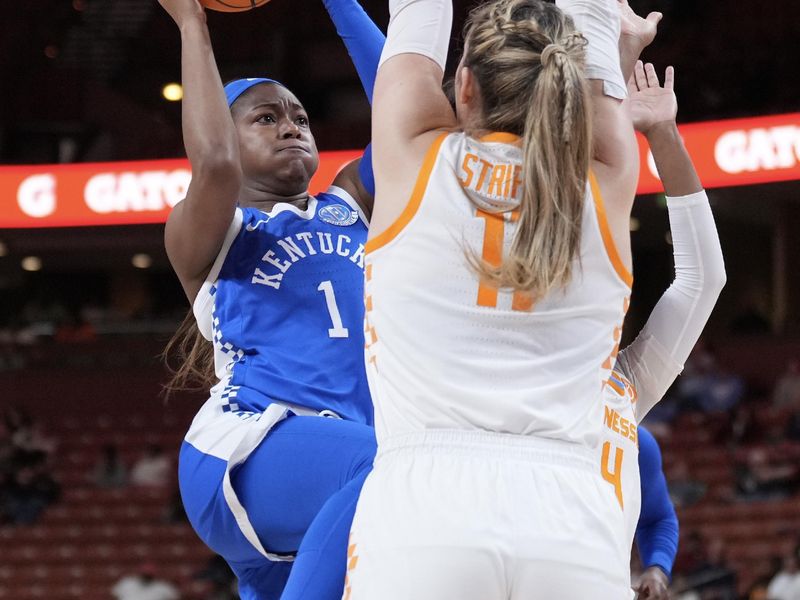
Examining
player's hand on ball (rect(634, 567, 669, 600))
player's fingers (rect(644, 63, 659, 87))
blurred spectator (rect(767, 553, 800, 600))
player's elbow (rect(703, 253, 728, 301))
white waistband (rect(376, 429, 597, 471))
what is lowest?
blurred spectator (rect(767, 553, 800, 600))

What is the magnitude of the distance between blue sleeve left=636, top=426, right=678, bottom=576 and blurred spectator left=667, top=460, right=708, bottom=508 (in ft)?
25.4

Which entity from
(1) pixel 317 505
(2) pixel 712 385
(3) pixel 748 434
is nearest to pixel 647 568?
(1) pixel 317 505

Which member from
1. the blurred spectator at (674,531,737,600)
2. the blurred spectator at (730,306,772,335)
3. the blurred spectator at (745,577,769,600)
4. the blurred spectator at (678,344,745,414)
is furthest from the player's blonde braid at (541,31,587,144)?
the blurred spectator at (730,306,772,335)

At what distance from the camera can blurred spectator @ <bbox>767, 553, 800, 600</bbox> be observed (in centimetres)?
813

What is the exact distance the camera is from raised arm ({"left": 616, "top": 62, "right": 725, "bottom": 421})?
2545 mm

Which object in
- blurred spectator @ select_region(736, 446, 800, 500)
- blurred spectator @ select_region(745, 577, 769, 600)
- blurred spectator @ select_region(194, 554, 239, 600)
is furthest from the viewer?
blurred spectator @ select_region(736, 446, 800, 500)

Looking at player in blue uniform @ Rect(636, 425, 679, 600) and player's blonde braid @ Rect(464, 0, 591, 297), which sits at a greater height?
player's blonde braid @ Rect(464, 0, 591, 297)

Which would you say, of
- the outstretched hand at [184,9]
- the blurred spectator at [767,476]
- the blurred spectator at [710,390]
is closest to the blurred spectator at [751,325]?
the blurred spectator at [710,390]

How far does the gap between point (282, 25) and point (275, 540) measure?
14329 millimetres

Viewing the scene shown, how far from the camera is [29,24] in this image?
15.7 meters

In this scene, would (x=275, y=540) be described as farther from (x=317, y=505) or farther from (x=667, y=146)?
(x=667, y=146)

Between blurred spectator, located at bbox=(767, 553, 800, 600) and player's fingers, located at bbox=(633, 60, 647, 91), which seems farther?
blurred spectator, located at bbox=(767, 553, 800, 600)

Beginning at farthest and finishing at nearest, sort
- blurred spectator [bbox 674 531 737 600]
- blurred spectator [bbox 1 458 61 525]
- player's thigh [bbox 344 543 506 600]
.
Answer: blurred spectator [bbox 1 458 61 525], blurred spectator [bbox 674 531 737 600], player's thigh [bbox 344 543 506 600]

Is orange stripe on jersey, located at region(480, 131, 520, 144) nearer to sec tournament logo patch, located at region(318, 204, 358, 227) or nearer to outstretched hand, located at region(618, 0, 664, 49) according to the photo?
outstretched hand, located at region(618, 0, 664, 49)
